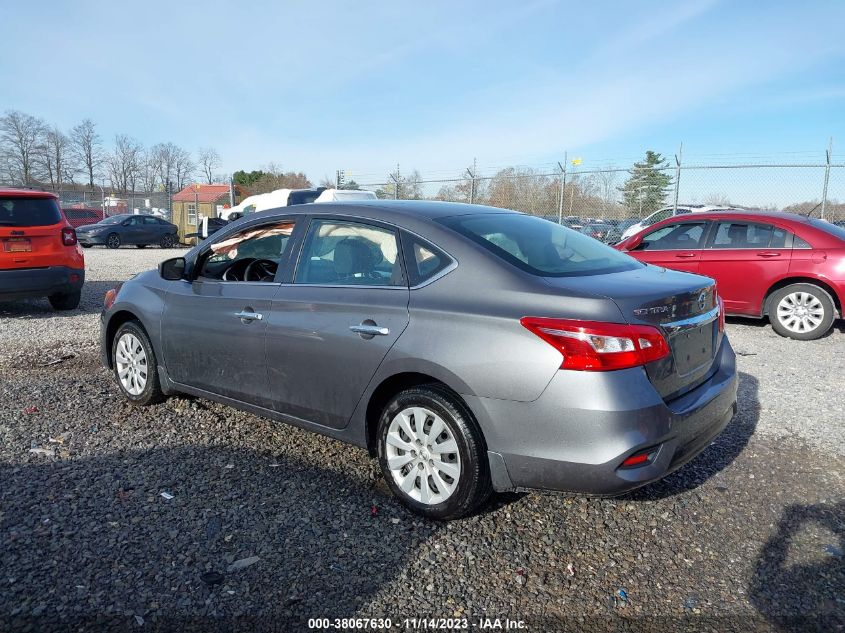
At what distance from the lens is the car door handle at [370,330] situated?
10.3ft

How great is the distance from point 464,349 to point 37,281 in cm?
725

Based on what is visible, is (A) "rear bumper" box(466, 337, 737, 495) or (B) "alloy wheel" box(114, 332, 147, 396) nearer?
(A) "rear bumper" box(466, 337, 737, 495)

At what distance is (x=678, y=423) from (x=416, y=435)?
1.22 meters

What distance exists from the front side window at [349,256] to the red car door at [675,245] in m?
5.83

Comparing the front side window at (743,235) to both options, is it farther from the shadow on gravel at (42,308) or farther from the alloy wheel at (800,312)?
A: the shadow on gravel at (42,308)

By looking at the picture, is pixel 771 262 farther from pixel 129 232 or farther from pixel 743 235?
pixel 129 232

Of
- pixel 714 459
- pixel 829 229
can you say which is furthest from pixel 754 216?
pixel 714 459

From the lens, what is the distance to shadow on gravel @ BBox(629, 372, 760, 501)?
3.50 meters

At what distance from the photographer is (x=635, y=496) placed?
135 inches

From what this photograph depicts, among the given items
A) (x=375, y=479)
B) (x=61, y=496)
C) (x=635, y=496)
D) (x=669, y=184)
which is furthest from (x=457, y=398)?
(x=669, y=184)

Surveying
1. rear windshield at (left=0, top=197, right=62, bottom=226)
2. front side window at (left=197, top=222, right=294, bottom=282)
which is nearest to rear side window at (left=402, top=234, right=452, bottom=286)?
front side window at (left=197, top=222, right=294, bottom=282)

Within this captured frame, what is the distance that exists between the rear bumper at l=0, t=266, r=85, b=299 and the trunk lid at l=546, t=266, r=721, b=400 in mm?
7438

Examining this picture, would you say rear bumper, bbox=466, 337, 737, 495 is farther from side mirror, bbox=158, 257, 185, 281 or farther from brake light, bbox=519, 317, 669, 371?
side mirror, bbox=158, 257, 185, 281

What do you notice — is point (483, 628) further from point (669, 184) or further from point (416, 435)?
point (669, 184)
